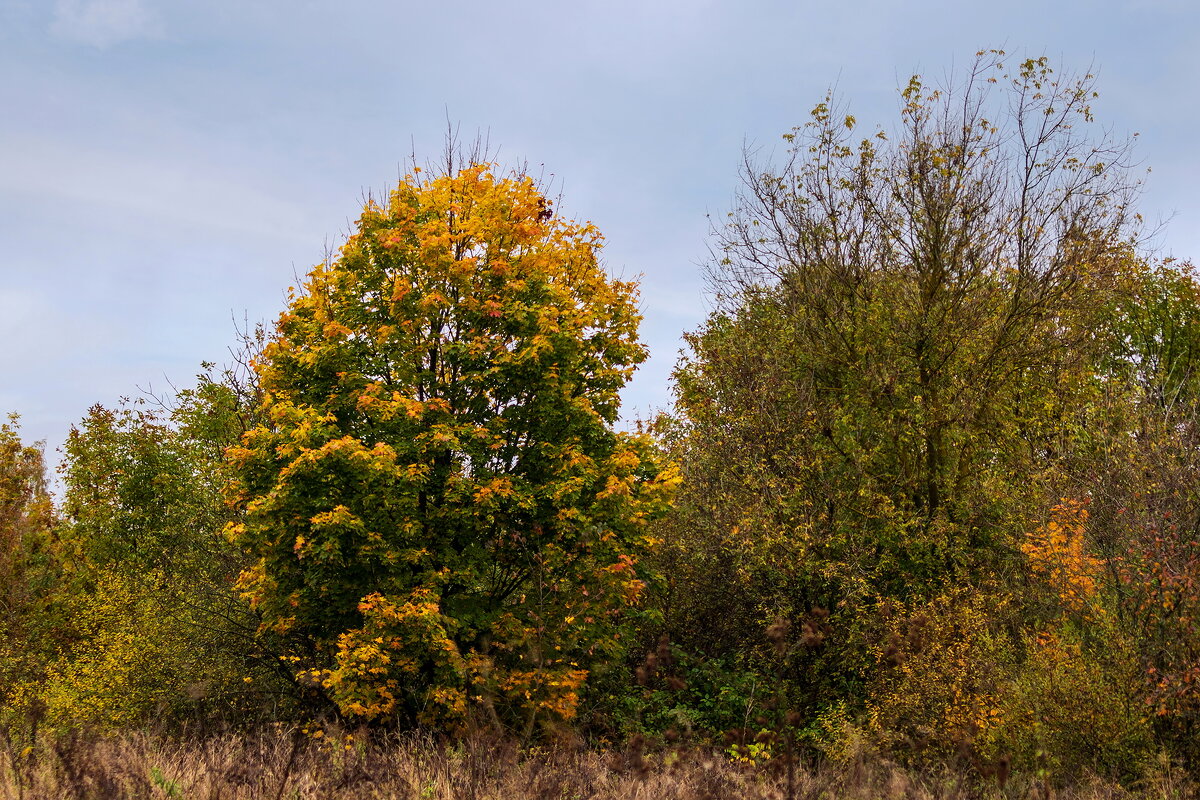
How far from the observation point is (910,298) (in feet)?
67.6

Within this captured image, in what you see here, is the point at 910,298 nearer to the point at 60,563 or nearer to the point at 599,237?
the point at 599,237

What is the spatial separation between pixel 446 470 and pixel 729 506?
18.8ft

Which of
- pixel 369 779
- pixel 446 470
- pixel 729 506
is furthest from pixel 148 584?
pixel 369 779

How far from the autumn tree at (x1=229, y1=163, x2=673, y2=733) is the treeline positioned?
0.08 meters

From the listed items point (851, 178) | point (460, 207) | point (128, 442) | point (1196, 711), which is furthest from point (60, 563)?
point (1196, 711)

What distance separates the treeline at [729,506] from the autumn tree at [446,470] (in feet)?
0.26

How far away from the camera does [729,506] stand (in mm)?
18234

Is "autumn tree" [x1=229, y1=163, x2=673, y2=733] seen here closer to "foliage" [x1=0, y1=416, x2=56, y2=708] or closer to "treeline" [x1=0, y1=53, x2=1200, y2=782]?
"treeline" [x1=0, y1=53, x2=1200, y2=782]

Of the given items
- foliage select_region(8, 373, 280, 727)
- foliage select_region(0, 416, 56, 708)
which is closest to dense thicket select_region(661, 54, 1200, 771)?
foliage select_region(8, 373, 280, 727)

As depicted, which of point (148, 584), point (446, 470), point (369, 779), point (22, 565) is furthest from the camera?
point (22, 565)

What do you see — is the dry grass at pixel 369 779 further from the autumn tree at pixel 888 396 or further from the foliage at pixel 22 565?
the foliage at pixel 22 565

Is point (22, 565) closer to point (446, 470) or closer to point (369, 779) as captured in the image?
point (446, 470)

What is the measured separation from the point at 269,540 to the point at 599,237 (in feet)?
29.1

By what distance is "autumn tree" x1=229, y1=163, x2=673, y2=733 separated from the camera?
15219mm
